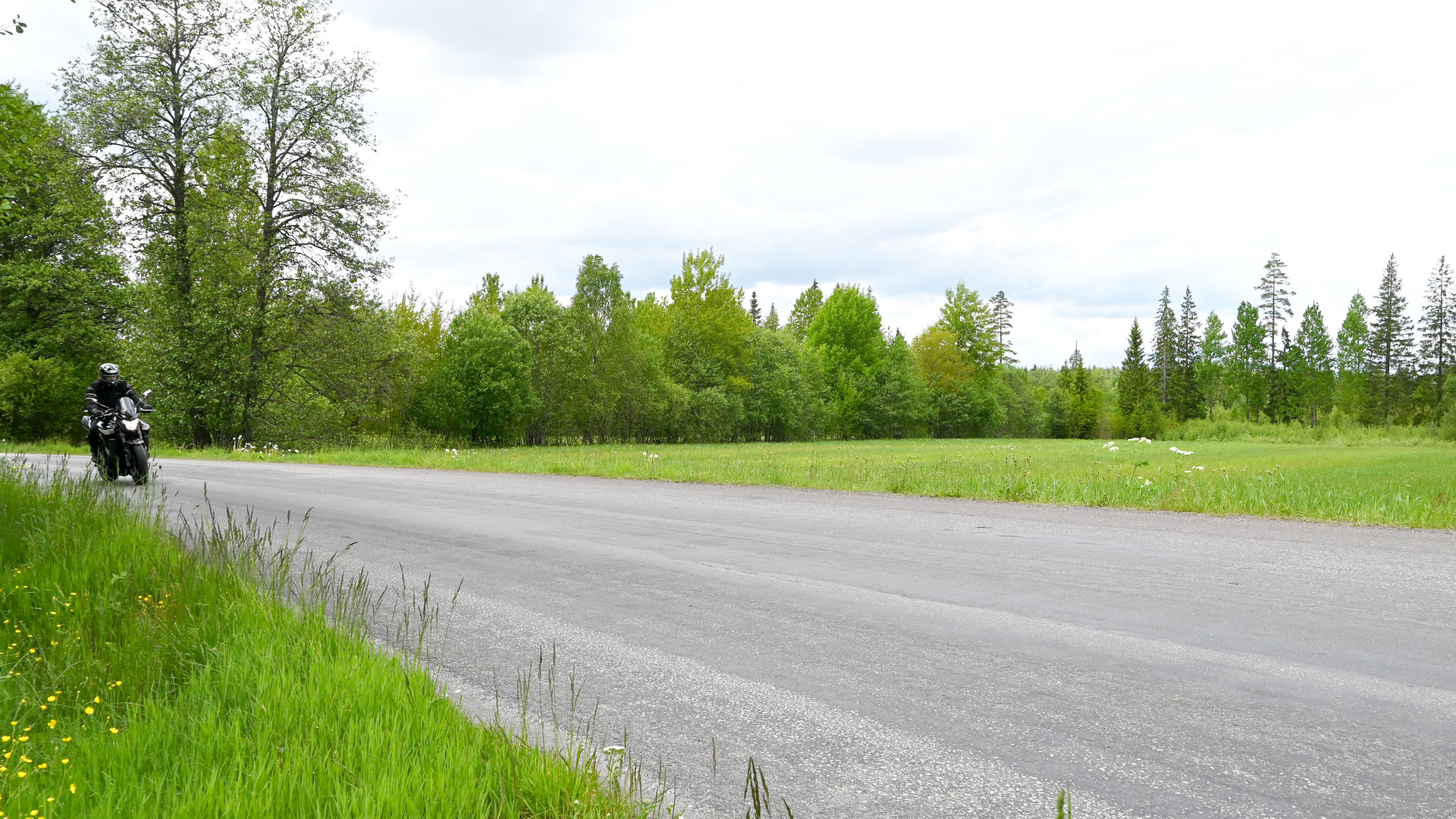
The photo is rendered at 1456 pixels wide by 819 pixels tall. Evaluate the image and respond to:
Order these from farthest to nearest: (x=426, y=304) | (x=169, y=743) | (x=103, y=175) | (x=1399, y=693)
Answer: (x=426, y=304) → (x=103, y=175) → (x=1399, y=693) → (x=169, y=743)

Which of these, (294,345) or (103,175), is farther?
(294,345)

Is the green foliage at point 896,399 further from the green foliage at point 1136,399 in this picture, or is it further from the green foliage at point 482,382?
the green foliage at point 482,382

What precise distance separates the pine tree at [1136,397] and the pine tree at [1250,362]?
8.12 meters

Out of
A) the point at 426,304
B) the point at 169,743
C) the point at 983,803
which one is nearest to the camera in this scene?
the point at 983,803

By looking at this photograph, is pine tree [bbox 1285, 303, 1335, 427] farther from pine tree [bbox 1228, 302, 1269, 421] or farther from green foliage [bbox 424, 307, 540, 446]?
green foliage [bbox 424, 307, 540, 446]

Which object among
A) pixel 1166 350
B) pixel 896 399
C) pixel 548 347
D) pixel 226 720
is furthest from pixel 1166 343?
pixel 226 720

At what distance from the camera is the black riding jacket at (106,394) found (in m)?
11.5

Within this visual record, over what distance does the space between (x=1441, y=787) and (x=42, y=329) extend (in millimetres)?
45706

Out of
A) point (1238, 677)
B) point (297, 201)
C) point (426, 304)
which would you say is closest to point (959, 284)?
point (426, 304)

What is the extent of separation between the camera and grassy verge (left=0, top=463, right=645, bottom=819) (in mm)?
2391

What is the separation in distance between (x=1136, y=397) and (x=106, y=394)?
90.2 metres

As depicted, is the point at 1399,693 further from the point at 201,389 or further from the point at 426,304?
the point at 426,304

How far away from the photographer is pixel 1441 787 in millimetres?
2557

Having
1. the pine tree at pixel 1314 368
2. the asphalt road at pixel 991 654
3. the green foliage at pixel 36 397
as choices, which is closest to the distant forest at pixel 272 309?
the green foliage at pixel 36 397
